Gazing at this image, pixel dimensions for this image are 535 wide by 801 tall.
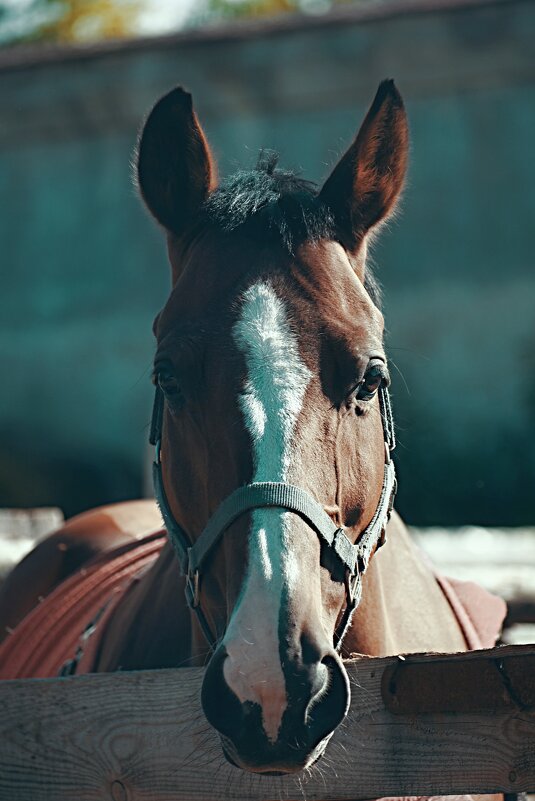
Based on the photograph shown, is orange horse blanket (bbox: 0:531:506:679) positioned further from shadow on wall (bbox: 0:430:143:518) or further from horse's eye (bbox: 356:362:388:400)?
shadow on wall (bbox: 0:430:143:518)

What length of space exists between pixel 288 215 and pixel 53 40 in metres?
24.6

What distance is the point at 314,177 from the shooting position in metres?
11.6

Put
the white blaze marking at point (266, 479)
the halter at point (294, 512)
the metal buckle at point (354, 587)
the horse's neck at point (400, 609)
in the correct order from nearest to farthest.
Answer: the white blaze marking at point (266, 479) < the halter at point (294, 512) < the metal buckle at point (354, 587) < the horse's neck at point (400, 609)

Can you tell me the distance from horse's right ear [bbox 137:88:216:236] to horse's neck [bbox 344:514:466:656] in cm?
93

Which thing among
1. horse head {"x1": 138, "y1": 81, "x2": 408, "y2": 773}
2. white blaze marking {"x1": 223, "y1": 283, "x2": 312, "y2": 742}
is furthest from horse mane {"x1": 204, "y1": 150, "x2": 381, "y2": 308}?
white blaze marking {"x1": 223, "y1": 283, "x2": 312, "y2": 742}

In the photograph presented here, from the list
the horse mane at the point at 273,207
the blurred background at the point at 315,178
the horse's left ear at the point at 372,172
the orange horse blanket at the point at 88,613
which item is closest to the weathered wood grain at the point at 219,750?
the orange horse blanket at the point at 88,613

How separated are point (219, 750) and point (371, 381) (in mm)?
778

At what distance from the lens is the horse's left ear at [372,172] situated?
236 centimetres

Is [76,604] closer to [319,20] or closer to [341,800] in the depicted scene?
[341,800]

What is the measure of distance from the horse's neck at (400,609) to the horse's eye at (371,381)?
15.9 inches

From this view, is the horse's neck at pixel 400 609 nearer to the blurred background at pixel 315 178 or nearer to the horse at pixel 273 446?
the horse at pixel 273 446

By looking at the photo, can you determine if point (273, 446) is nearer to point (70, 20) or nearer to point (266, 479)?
point (266, 479)

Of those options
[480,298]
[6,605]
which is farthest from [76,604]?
[480,298]

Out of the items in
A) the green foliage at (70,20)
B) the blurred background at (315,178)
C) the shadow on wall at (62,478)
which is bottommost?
the shadow on wall at (62,478)
